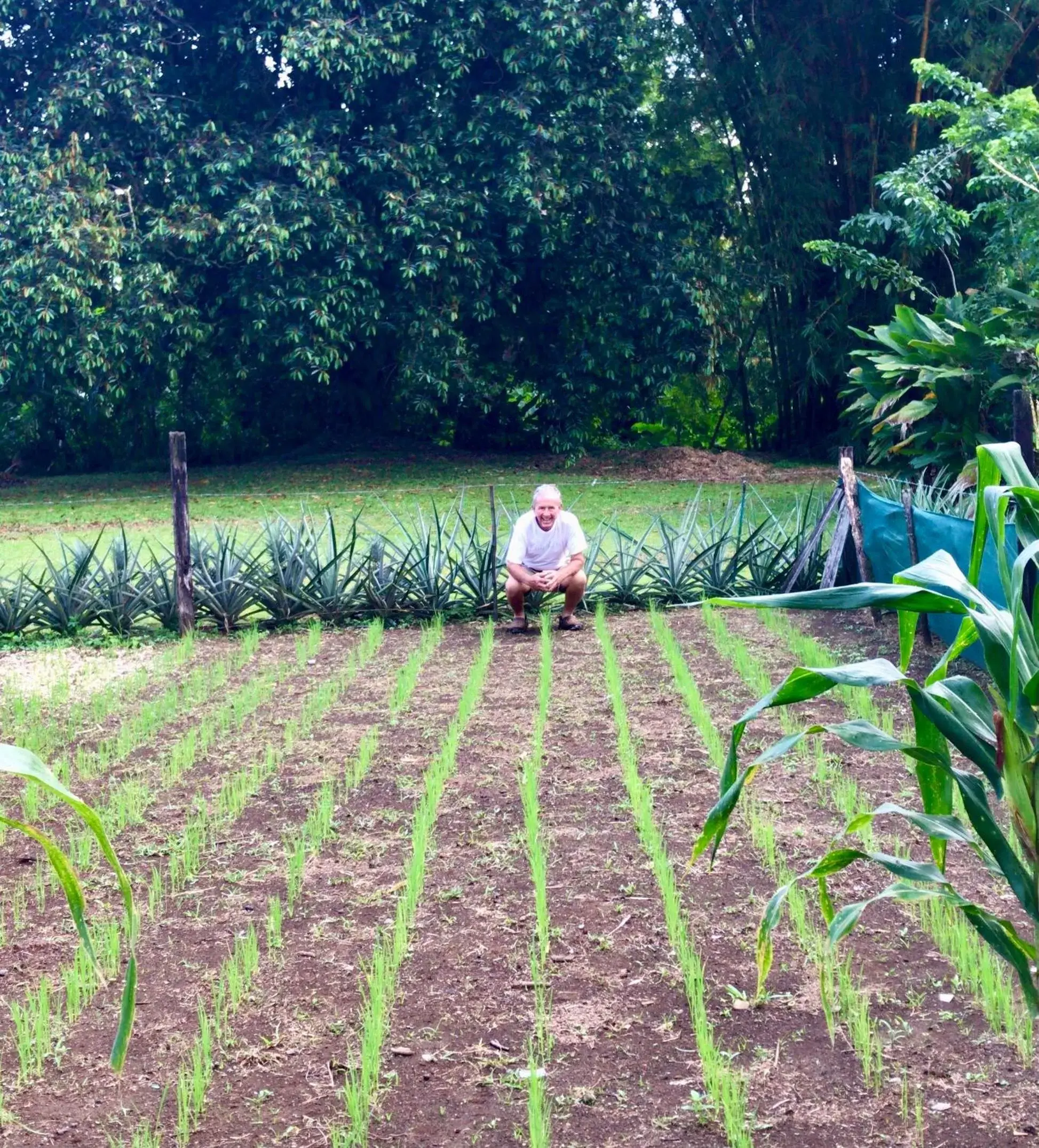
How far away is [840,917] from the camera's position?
2.57 metres

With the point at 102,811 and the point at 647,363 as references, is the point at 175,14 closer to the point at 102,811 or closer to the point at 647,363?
the point at 647,363

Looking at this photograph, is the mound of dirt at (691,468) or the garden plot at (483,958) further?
the mound of dirt at (691,468)

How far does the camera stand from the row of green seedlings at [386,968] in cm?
292

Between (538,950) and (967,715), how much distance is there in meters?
1.64

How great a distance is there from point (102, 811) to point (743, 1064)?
9.58ft

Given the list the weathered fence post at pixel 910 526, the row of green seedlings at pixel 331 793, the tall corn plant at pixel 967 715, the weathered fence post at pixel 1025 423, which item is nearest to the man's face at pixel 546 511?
the row of green seedlings at pixel 331 793

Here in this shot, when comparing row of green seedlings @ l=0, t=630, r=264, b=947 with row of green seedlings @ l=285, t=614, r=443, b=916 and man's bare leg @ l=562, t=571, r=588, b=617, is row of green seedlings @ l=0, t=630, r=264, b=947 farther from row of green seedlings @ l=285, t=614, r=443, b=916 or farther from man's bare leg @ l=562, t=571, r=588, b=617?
man's bare leg @ l=562, t=571, r=588, b=617

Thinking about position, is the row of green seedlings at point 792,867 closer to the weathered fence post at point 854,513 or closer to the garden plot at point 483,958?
the garden plot at point 483,958

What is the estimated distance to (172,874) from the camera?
4406 millimetres

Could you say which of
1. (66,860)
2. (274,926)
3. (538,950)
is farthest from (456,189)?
(66,860)

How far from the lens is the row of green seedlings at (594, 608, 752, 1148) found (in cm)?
288

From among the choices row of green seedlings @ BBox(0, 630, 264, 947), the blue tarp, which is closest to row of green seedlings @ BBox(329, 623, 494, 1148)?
row of green seedlings @ BBox(0, 630, 264, 947)

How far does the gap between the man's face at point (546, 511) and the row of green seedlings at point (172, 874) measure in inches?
64.7

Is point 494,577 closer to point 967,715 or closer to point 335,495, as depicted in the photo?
point 967,715
